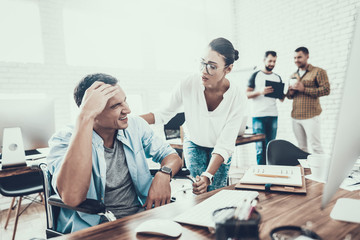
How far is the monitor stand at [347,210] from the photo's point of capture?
687mm

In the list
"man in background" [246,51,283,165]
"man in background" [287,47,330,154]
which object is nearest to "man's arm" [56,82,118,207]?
"man in background" [246,51,283,165]

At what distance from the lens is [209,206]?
80 cm

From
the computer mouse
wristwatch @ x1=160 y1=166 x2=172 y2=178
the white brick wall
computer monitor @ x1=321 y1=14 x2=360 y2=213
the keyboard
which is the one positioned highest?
the white brick wall

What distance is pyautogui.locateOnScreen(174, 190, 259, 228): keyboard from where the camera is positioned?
70 cm

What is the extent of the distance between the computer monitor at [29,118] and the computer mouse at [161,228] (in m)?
1.44

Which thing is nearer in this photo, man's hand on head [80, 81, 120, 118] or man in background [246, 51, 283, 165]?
man's hand on head [80, 81, 120, 118]

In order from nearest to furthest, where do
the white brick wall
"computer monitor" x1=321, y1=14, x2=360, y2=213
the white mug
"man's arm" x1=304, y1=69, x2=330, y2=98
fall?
"computer monitor" x1=321, y1=14, x2=360, y2=213, the white mug, "man's arm" x1=304, y1=69, x2=330, y2=98, the white brick wall

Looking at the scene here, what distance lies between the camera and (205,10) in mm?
5430

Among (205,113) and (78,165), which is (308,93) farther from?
(78,165)

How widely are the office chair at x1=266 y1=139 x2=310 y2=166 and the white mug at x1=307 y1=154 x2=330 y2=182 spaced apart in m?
0.60

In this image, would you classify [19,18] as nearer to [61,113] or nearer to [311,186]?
[61,113]

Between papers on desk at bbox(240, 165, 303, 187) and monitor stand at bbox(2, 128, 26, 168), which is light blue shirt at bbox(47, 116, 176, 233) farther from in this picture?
monitor stand at bbox(2, 128, 26, 168)

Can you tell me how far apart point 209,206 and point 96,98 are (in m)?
0.63

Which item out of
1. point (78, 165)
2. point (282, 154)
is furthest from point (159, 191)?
point (282, 154)
